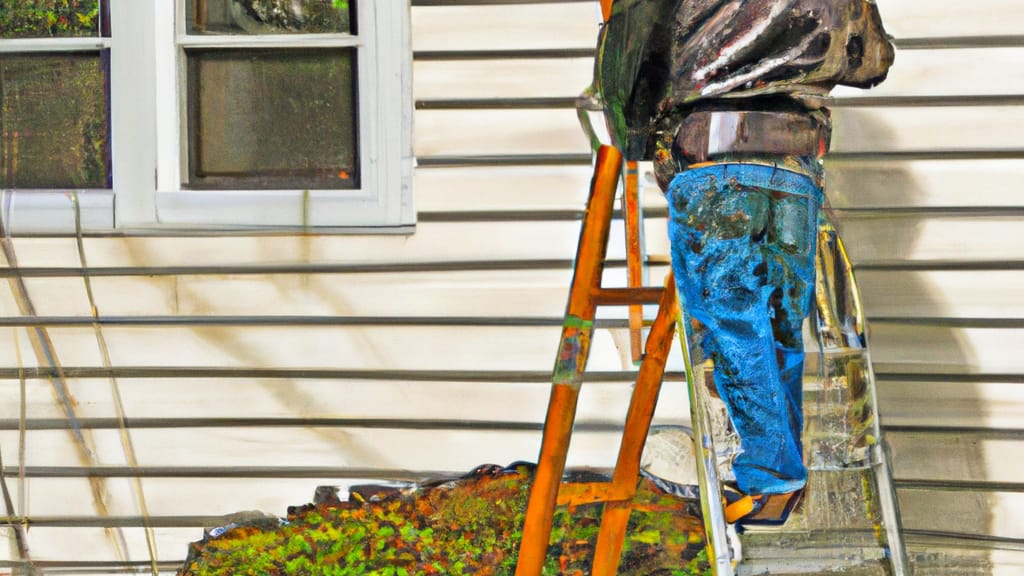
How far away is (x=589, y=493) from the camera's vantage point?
207cm

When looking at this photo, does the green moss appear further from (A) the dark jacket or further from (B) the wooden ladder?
(A) the dark jacket

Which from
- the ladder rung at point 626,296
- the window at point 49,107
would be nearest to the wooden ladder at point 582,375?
the ladder rung at point 626,296

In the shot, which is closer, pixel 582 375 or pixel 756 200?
pixel 756 200

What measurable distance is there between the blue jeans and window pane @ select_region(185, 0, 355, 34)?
1.46 m

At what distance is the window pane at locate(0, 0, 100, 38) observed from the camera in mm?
2811

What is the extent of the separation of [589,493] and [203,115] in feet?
5.31

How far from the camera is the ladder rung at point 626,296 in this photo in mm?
1999

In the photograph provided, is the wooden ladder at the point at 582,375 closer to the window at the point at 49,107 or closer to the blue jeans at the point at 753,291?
the blue jeans at the point at 753,291

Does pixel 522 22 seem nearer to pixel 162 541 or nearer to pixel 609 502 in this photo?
pixel 609 502

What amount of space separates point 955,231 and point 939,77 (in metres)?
0.42

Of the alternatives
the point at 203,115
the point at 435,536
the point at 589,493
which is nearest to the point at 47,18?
the point at 203,115

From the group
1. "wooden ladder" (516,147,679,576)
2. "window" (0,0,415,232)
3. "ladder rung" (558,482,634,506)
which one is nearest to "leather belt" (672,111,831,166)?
"wooden ladder" (516,147,679,576)

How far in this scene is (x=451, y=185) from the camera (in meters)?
2.76

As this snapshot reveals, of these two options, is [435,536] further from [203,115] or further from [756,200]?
[756,200]
